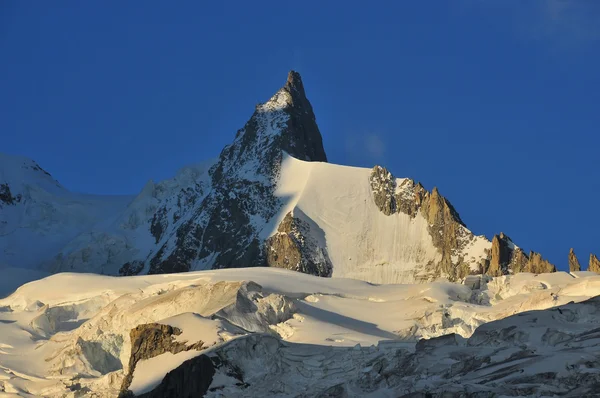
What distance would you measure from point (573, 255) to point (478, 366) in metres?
93.4

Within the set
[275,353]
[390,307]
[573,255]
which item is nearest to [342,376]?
[275,353]

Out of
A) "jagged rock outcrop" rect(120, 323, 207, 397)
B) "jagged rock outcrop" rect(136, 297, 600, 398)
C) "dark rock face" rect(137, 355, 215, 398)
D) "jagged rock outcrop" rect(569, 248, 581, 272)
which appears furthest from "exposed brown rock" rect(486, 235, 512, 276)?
"dark rock face" rect(137, 355, 215, 398)

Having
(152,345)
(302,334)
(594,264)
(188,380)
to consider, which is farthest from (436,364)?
(594,264)

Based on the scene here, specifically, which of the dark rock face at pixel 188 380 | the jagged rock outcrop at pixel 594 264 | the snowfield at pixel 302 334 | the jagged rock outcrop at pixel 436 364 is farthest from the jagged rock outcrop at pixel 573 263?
the dark rock face at pixel 188 380

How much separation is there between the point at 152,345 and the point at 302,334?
1544 centimetres

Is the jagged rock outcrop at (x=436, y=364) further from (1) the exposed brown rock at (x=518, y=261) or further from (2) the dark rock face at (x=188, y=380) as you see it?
(1) the exposed brown rock at (x=518, y=261)

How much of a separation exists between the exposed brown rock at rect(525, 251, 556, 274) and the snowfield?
3733 cm

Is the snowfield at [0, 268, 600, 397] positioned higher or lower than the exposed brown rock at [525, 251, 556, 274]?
lower

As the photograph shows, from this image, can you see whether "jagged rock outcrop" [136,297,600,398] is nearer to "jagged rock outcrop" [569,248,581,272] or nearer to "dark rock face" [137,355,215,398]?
"dark rock face" [137,355,215,398]

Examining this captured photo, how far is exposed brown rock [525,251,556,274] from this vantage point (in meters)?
180

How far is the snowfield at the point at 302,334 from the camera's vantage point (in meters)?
82.9

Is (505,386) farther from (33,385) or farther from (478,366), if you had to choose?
(33,385)

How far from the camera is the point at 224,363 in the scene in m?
93.8

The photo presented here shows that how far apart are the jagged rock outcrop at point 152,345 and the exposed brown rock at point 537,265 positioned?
87.9 metres
